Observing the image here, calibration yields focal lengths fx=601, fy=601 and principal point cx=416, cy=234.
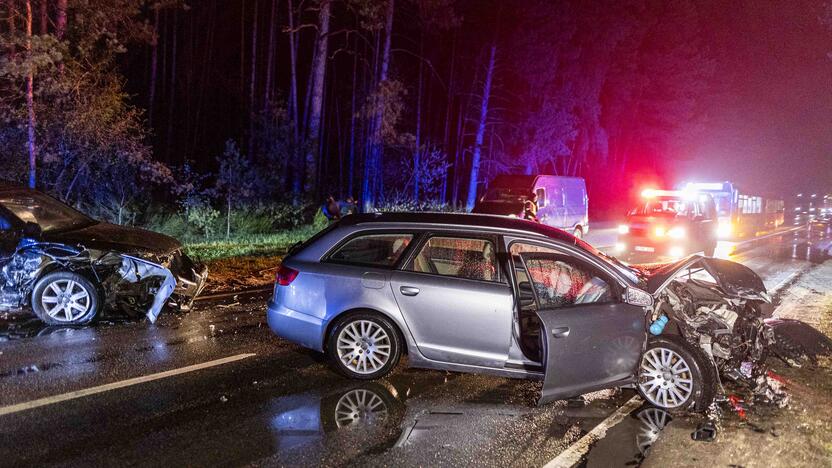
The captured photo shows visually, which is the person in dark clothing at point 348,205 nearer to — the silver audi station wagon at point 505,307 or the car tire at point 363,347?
the silver audi station wagon at point 505,307

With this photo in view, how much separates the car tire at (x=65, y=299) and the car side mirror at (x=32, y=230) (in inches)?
23.2

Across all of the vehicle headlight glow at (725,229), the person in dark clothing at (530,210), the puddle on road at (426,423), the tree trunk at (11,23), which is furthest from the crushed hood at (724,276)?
the vehicle headlight glow at (725,229)

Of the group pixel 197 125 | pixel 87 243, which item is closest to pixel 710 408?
pixel 87 243

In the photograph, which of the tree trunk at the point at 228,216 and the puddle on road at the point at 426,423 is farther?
the tree trunk at the point at 228,216

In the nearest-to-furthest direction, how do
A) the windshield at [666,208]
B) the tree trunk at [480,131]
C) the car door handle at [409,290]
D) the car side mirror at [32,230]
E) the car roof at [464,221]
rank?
1. the car door handle at [409,290]
2. the car roof at [464,221]
3. the car side mirror at [32,230]
4. the windshield at [666,208]
5. the tree trunk at [480,131]

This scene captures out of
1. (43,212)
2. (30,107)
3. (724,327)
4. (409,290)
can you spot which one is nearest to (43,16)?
(30,107)

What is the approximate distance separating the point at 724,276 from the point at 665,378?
1.43m

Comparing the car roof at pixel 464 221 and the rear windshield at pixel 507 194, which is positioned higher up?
the rear windshield at pixel 507 194

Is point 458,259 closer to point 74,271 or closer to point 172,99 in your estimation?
point 74,271

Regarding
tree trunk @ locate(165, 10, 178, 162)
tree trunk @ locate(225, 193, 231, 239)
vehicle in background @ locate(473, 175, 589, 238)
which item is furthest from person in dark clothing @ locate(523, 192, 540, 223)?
tree trunk @ locate(165, 10, 178, 162)

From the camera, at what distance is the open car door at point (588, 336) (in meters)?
4.98

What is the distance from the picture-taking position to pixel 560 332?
4984 millimetres

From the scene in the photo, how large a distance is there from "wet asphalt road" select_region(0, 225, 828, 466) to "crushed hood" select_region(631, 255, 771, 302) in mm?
1206

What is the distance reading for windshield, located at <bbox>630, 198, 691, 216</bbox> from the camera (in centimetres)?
1727
